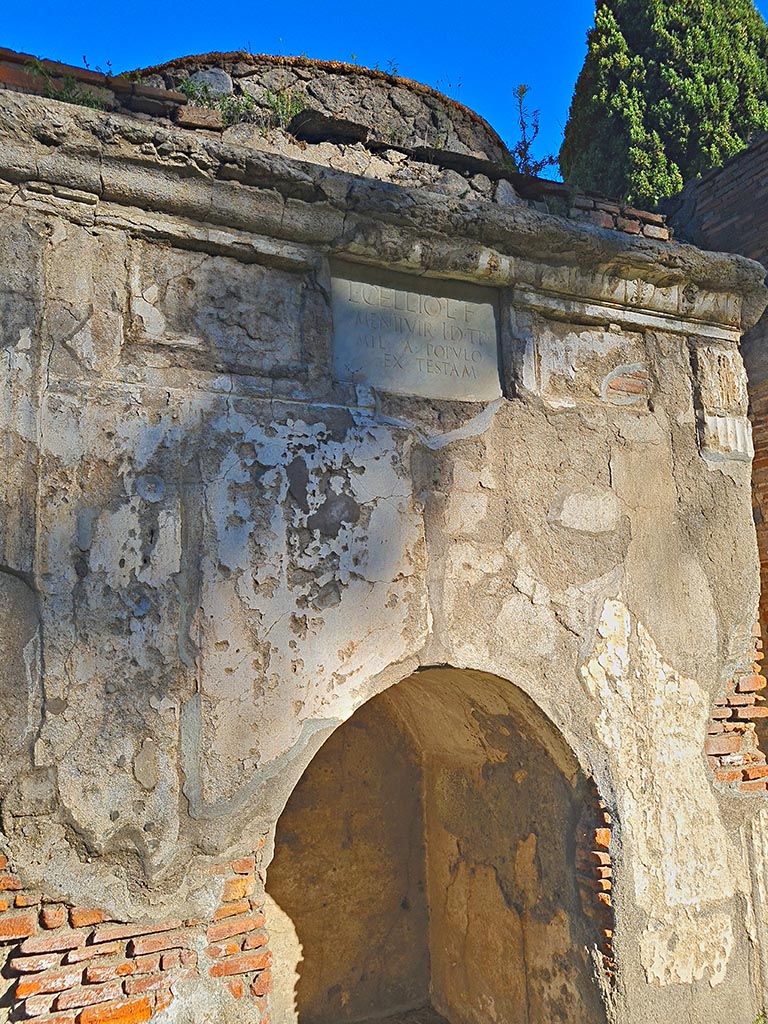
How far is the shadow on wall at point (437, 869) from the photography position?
3.39 m

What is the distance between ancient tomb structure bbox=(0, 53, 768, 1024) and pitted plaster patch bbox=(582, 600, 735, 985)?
2 centimetres

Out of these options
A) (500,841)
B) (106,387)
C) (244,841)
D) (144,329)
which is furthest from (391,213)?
(500,841)

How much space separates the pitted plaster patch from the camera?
3250 millimetres

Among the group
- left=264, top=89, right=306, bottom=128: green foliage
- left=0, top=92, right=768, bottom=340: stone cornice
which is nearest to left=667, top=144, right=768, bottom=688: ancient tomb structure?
left=0, top=92, right=768, bottom=340: stone cornice

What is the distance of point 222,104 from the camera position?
331 centimetres

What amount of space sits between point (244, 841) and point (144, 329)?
165cm

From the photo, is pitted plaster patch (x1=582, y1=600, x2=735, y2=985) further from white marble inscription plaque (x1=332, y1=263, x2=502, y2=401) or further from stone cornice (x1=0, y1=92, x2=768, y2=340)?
stone cornice (x1=0, y1=92, x2=768, y2=340)

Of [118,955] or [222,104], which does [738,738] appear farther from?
[222,104]

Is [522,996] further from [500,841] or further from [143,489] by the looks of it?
[143,489]

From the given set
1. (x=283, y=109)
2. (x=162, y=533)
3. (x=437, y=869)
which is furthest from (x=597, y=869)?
(x=283, y=109)

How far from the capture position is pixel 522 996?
3596 mm

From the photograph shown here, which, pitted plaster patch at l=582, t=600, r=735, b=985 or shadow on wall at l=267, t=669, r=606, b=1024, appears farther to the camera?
shadow on wall at l=267, t=669, r=606, b=1024

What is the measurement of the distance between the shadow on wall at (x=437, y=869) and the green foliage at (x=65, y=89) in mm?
2335

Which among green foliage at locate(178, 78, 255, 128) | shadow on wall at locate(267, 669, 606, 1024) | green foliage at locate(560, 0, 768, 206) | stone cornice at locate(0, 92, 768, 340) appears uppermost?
green foliage at locate(560, 0, 768, 206)
